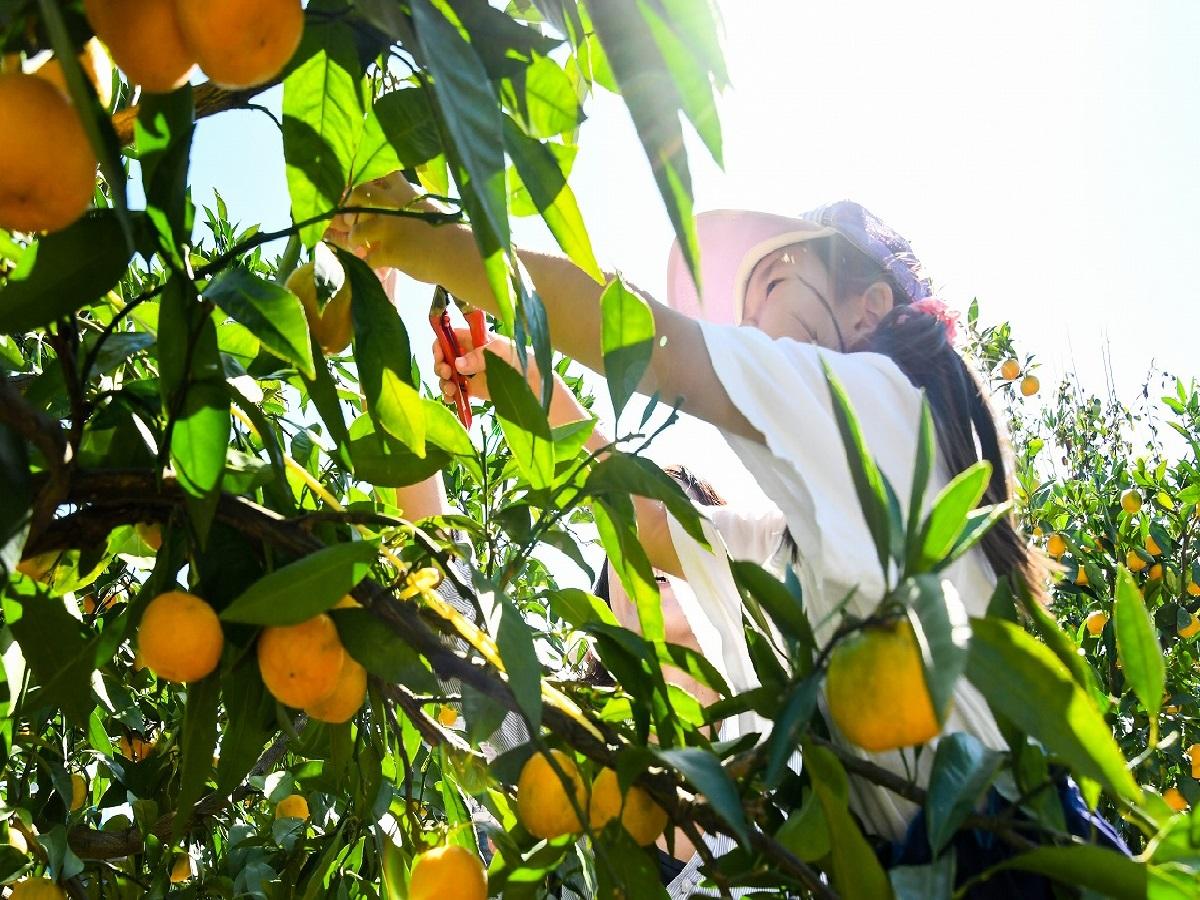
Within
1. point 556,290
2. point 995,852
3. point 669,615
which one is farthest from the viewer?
point 669,615

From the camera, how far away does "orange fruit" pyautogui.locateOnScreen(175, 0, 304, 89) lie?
39 centimetres

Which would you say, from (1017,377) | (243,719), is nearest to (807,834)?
(243,719)

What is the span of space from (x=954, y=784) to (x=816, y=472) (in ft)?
1.64

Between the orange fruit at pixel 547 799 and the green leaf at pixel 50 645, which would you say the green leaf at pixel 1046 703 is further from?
the green leaf at pixel 50 645

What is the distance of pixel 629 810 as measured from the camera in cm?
55

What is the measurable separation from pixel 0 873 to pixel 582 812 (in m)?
0.55

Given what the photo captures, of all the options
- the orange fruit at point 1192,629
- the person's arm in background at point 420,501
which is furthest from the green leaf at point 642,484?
the orange fruit at point 1192,629

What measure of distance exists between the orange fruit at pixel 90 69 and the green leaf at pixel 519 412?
8.8 inches

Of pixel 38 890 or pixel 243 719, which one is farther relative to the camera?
pixel 38 890

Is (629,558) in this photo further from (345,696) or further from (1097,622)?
(1097,622)

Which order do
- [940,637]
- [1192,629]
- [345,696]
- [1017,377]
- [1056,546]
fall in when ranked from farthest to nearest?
1. [1017,377]
2. [1056,546]
3. [1192,629]
4. [345,696]
5. [940,637]

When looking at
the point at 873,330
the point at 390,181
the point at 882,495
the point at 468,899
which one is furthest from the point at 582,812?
the point at 873,330

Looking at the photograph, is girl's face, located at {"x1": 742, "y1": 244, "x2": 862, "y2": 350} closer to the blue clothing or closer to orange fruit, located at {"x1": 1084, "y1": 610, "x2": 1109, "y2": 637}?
the blue clothing

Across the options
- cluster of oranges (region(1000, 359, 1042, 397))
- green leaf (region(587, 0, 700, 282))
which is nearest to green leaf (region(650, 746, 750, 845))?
green leaf (region(587, 0, 700, 282))
